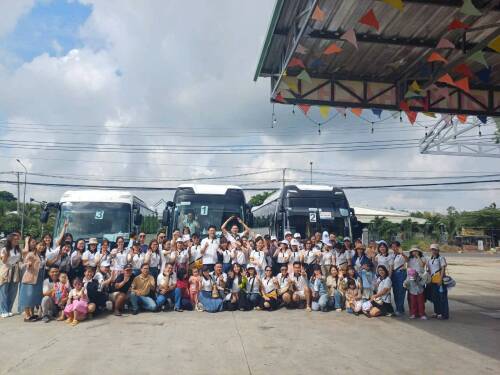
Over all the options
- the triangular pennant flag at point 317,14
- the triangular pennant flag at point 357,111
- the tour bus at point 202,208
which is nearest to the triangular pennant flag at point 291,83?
the triangular pennant flag at point 357,111

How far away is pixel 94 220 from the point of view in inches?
512

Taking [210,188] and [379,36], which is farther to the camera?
[210,188]

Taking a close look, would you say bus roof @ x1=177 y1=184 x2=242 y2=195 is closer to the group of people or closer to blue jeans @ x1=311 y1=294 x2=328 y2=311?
the group of people

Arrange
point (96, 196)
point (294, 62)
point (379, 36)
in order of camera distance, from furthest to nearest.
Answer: point (96, 196)
point (294, 62)
point (379, 36)

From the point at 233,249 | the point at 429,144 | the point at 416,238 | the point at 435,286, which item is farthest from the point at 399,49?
the point at 416,238

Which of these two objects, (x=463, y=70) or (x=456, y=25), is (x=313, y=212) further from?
(x=456, y=25)

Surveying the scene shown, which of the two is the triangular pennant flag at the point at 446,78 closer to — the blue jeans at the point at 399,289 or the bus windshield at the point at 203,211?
the blue jeans at the point at 399,289

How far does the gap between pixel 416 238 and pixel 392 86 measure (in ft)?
118

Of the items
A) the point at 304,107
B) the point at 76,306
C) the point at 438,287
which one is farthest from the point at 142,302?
the point at 438,287

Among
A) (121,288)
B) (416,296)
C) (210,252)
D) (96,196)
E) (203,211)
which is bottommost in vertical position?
(416,296)

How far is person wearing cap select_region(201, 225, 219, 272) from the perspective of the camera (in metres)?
10.5

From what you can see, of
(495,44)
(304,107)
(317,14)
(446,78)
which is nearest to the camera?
(317,14)

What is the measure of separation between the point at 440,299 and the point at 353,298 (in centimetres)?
172

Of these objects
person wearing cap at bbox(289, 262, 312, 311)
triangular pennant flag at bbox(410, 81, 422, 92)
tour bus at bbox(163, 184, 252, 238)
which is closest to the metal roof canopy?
triangular pennant flag at bbox(410, 81, 422, 92)
